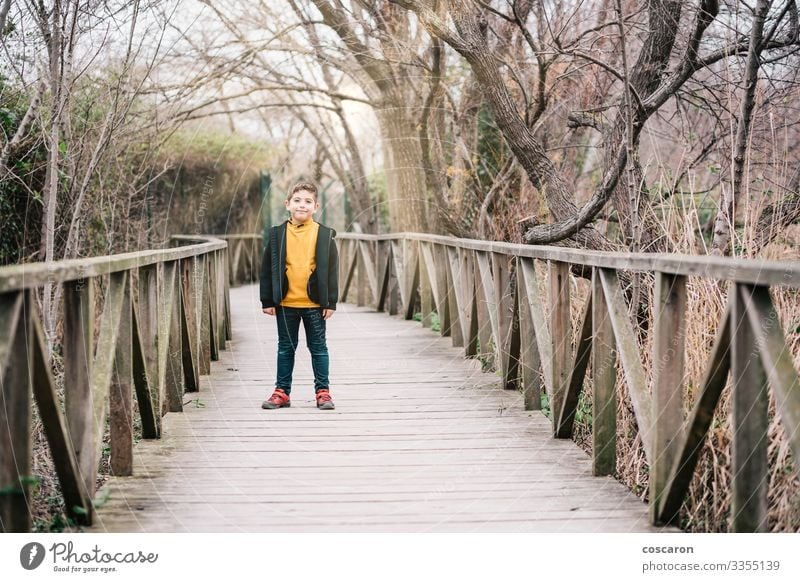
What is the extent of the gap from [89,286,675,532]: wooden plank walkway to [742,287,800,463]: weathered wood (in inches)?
35.9

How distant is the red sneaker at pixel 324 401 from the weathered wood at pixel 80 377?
1.95m

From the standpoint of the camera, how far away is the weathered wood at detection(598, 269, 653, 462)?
3223 mm

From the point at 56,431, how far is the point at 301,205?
2176 millimetres

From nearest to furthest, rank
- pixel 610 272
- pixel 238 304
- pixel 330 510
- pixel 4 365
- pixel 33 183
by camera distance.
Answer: pixel 4 365, pixel 330 510, pixel 610 272, pixel 33 183, pixel 238 304

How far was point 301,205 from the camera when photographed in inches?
184

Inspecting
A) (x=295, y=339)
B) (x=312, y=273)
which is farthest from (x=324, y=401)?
(x=312, y=273)

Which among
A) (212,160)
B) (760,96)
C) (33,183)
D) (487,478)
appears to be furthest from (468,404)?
(212,160)

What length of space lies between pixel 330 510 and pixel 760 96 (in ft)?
12.5

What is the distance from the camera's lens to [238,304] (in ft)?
39.7

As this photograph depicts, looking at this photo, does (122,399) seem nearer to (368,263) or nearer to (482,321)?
(482,321)

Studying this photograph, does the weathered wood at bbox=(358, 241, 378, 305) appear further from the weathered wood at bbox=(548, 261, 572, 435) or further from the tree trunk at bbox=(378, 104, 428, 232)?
the weathered wood at bbox=(548, 261, 572, 435)

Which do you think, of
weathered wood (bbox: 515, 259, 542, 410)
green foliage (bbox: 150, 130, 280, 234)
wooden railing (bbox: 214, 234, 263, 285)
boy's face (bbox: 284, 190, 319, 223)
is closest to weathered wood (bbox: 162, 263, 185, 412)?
boy's face (bbox: 284, 190, 319, 223)

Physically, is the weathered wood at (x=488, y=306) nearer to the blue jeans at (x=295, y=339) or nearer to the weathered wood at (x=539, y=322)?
the weathered wood at (x=539, y=322)
